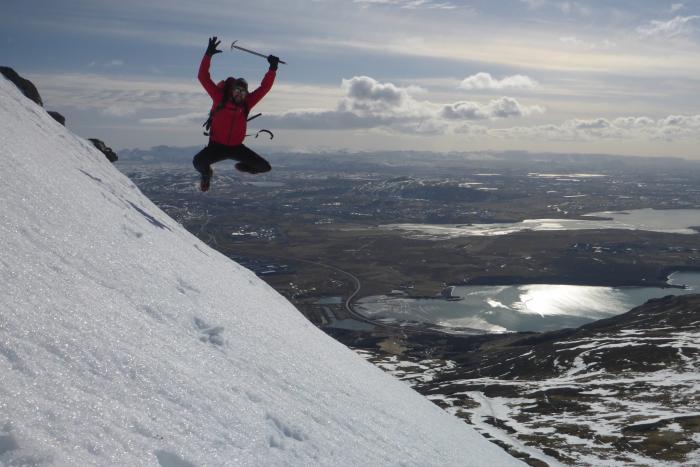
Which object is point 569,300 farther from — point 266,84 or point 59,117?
point 266,84

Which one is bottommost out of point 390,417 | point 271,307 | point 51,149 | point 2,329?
point 390,417

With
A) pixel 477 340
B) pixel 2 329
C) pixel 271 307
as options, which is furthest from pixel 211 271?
pixel 477 340

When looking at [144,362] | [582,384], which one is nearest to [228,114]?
[144,362]

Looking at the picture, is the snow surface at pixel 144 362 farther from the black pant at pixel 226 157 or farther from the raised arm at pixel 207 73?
the raised arm at pixel 207 73

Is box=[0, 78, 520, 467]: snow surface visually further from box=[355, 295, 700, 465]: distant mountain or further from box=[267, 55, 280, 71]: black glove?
box=[355, 295, 700, 465]: distant mountain

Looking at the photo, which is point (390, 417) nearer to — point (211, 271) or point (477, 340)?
point (211, 271)

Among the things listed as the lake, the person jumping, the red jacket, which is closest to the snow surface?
the person jumping

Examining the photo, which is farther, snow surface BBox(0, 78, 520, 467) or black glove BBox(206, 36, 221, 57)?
black glove BBox(206, 36, 221, 57)
